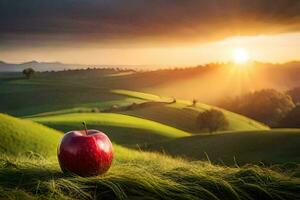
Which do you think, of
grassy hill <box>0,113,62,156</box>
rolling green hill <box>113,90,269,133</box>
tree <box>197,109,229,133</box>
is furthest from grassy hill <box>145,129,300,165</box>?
rolling green hill <box>113,90,269,133</box>

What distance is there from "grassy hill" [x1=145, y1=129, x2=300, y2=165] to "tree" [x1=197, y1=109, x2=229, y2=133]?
121 feet

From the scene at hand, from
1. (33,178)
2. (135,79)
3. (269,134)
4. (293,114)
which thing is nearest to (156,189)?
(33,178)

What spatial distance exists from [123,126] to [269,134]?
2757cm

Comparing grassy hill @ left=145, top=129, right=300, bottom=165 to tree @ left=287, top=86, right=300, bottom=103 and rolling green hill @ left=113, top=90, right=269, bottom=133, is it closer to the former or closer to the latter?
rolling green hill @ left=113, top=90, right=269, bottom=133

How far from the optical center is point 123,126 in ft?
232

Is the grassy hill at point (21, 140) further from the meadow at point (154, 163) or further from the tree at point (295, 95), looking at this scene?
the tree at point (295, 95)

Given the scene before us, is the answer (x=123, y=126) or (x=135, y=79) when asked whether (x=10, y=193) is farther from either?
(x=135, y=79)

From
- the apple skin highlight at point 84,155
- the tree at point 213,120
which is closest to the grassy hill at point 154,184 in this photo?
the apple skin highlight at point 84,155

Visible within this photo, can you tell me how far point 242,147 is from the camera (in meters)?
44.0

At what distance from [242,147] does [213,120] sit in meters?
48.5

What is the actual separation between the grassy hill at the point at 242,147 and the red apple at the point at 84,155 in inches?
1038

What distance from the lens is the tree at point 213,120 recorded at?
3605 inches

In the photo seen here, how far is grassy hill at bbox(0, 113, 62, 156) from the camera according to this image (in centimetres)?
1765

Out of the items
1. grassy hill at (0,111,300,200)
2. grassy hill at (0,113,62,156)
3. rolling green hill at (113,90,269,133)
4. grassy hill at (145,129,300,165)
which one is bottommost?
rolling green hill at (113,90,269,133)
